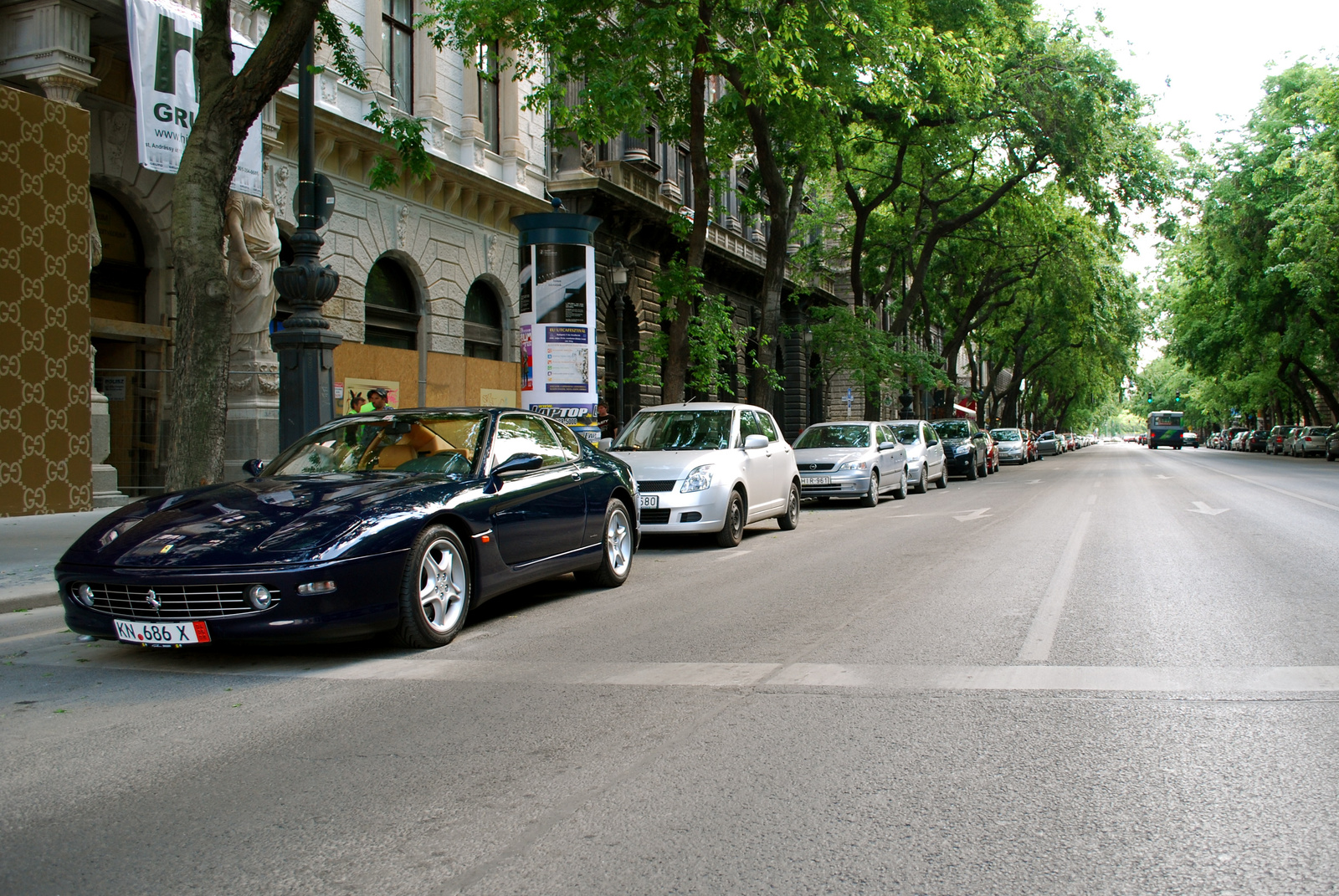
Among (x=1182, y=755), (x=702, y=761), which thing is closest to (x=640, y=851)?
(x=702, y=761)

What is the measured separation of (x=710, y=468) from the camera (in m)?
11.6

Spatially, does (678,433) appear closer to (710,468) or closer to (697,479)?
(710,468)

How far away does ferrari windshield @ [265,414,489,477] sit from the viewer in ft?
22.8

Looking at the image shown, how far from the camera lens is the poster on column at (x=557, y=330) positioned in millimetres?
15938

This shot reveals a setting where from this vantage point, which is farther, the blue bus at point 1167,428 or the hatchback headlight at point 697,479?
the blue bus at point 1167,428

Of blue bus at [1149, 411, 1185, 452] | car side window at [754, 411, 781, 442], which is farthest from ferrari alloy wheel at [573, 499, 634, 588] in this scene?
blue bus at [1149, 411, 1185, 452]

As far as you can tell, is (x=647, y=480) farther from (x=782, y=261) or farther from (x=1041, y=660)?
(x=782, y=261)

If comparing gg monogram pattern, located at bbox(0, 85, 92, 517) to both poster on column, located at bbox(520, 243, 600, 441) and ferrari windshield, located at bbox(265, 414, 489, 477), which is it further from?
ferrari windshield, located at bbox(265, 414, 489, 477)

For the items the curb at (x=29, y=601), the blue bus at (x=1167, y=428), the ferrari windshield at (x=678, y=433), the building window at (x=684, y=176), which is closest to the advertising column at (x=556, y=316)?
the ferrari windshield at (x=678, y=433)

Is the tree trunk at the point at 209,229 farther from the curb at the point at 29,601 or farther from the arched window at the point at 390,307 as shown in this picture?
the arched window at the point at 390,307

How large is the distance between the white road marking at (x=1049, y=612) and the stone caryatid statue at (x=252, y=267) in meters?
11.7

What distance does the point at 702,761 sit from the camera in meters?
4.00

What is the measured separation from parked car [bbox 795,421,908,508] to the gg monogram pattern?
10567 mm

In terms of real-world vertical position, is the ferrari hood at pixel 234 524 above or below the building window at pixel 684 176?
below
